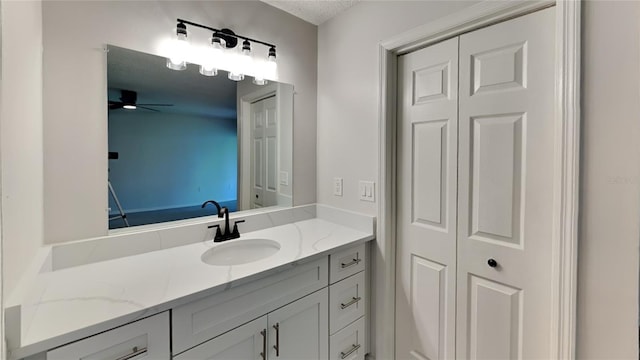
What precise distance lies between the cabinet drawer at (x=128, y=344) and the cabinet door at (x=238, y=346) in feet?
0.28

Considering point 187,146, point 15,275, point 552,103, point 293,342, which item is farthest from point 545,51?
point 15,275

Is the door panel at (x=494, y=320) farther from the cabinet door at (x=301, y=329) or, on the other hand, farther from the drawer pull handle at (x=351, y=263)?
the cabinet door at (x=301, y=329)

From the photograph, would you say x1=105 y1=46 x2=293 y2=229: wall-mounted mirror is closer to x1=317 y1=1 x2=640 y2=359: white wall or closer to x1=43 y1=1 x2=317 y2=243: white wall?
x1=43 y1=1 x2=317 y2=243: white wall

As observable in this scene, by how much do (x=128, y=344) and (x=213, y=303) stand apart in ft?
0.86

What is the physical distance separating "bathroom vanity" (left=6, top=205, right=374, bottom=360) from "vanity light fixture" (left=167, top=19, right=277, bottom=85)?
89 cm

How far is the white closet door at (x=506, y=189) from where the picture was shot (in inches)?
42.8

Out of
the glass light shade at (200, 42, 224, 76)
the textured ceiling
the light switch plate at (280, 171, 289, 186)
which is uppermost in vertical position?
the textured ceiling

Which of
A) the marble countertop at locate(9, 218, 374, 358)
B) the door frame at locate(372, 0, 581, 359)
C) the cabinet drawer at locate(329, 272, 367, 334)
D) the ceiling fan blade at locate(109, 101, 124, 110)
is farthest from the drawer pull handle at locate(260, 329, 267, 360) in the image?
the ceiling fan blade at locate(109, 101, 124, 110)

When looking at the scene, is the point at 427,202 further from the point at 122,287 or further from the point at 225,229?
the point at 122,287

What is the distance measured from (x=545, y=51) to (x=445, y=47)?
0.41 metres

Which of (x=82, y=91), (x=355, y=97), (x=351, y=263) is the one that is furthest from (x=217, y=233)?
(x=355, y=97)

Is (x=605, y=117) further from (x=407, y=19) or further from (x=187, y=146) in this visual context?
(x=187, y=146)

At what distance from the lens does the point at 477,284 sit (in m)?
1.29

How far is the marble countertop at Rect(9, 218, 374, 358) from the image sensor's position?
743 millimetres
